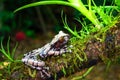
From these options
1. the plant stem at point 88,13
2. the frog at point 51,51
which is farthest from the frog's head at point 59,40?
the plant stem at point 88,13

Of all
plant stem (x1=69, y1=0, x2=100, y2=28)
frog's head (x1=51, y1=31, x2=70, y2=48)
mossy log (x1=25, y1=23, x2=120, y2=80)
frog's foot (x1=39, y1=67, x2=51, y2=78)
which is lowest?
frog's foot (x1=39, y1=67, x2=51, y2=78)

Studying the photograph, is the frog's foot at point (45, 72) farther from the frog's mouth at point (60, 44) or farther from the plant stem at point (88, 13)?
the plant stem at point (88, 13)

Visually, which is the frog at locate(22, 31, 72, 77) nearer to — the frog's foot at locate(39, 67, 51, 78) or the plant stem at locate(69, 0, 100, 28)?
the frog's foot at locate(39, 67, 51, 78)

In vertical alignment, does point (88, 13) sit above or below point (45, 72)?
above

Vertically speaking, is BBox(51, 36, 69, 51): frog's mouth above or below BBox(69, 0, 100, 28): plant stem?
below

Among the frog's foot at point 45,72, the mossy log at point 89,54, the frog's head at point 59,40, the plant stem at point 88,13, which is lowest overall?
the frog's foot at point 45,72

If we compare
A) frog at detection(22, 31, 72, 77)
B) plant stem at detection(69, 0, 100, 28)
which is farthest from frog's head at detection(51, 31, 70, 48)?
plant stem at detection(69, 0, 100, 28)

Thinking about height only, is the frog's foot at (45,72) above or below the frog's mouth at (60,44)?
below

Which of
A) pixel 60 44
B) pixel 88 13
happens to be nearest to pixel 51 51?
pixel 60 44

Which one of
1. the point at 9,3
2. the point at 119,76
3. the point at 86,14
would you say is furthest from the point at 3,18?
the point at 86,14

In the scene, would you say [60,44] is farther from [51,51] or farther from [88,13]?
[88,13]

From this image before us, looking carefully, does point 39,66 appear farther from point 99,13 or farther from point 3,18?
point 3,18
